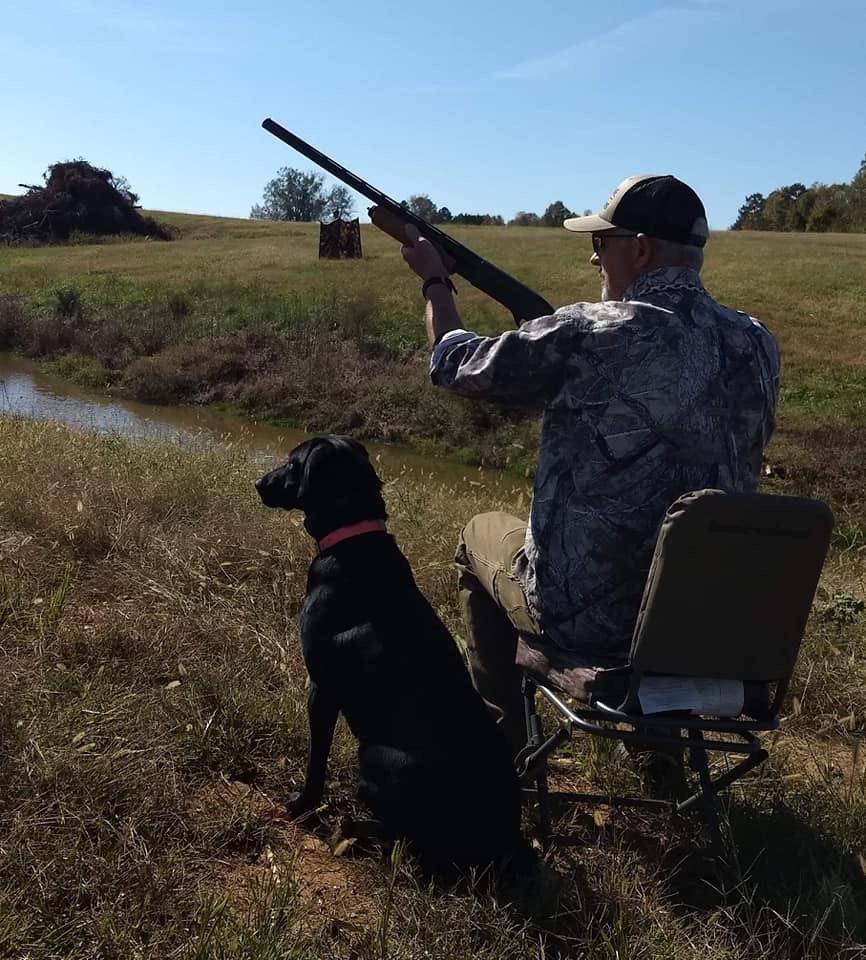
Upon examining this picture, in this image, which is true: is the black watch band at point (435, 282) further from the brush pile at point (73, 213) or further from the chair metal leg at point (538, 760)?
the brush pile at point (73, 213)

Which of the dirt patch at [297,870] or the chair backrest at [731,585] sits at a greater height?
the chair backrest at [731,585]

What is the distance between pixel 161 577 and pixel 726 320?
301 cm

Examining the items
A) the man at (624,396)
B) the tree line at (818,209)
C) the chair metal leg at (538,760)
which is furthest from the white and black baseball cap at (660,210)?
the tree line at (818,209)

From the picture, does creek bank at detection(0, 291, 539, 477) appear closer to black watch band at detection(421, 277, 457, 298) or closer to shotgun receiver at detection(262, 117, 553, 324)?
shotgun receiver at detection(262, 117, 553, 324)

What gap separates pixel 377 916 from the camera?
7.54 feet

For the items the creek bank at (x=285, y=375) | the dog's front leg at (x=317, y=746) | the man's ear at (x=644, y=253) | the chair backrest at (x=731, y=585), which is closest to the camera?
the chair backrest at (x=731, y=585)

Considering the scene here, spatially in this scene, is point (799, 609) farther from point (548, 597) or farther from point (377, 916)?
point (377, 916)

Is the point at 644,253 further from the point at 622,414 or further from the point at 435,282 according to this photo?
the point at 435,282

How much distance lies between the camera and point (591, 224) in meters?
Result: 2.59

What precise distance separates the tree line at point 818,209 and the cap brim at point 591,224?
48.1m

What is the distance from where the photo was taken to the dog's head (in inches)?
116

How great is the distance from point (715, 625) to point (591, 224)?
120 centimetres

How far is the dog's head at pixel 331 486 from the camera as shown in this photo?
→ 294cm

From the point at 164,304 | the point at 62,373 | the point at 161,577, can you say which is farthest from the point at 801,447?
the point at 164,304
